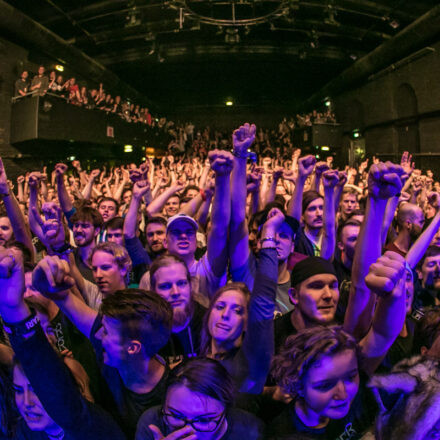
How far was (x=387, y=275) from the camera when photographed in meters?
1.14

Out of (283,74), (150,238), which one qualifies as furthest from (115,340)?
(283,74)

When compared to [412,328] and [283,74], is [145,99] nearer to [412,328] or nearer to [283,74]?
[283,74]

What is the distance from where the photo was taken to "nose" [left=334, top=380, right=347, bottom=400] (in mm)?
1197

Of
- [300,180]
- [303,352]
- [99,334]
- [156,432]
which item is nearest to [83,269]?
[99,334]

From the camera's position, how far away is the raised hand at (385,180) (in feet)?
4.33

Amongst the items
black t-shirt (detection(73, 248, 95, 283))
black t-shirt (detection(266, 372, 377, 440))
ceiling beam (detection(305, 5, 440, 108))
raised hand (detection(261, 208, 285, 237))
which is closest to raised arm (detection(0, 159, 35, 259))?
black t-shirt (detection(73, 248, 95, 283))

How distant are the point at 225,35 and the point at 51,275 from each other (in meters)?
12.1

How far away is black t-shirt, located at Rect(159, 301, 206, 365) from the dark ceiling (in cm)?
886

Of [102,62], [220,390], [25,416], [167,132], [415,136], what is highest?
[102,62]

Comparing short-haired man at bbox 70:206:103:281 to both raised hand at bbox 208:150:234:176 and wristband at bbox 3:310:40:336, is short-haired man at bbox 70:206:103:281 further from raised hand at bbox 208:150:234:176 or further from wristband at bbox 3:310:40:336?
wristband at bbox 3:310:40:336

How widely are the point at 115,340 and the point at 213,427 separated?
44 cm

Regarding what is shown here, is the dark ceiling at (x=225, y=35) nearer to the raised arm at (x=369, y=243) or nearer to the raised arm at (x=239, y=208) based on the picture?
the raised arm at (x=239, y=208)

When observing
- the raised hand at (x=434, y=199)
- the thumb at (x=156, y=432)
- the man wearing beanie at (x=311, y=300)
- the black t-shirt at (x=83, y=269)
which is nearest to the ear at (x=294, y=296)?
the man wearing beanie at (x=311, y=300)

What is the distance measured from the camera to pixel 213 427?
1.12m
